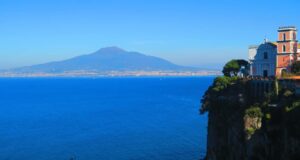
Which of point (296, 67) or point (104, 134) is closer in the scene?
point (296, 67)

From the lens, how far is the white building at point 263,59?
55000 millimetres

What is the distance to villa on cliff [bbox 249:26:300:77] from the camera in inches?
2024

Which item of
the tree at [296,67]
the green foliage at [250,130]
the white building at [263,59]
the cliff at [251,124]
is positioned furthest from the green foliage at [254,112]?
the white building at [263,59]

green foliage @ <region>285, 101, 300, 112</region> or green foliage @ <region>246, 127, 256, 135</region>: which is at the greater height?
green foliage @ <region>285, 101, 300, 112</region>

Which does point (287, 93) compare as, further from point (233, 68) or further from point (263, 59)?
point (233, 68)

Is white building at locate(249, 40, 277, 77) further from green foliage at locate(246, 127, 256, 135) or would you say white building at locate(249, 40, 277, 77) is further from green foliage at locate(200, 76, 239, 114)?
green foliage at locate(246, 127, 256, 135)

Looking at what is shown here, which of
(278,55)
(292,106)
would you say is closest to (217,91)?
(278,55)

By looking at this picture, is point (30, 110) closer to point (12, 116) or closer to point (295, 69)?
point (12, 116)

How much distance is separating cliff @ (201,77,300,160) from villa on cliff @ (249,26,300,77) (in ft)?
18.4

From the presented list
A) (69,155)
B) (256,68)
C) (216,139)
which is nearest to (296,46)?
(256,68)

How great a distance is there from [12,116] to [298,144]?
97.4 m

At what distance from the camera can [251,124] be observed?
39219 mm

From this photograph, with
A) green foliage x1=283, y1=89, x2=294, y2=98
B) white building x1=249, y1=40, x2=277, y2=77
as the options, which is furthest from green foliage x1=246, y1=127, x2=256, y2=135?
white building x1=249, y1=40, x2=277, y2=77

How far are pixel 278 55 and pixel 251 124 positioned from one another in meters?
16.6
